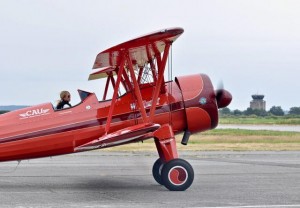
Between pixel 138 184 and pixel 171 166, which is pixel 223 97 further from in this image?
pixel 138 184

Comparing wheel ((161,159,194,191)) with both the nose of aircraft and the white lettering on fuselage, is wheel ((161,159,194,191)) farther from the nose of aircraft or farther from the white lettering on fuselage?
the white lettering on fuselage

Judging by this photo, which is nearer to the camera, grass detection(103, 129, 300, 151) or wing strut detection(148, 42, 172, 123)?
Answer: wing strut detection(148, 42, 172, 123)

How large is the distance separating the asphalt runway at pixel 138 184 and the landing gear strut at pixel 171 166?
9.1 inches

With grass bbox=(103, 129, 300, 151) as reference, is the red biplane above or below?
above

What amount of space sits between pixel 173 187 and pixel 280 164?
8191 millimetres

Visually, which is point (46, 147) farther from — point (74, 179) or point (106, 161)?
point (106, 161)

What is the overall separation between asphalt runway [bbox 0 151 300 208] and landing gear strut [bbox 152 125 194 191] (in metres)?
0.23

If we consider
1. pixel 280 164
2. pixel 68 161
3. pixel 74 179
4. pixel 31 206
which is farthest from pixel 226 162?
pixel 31 206

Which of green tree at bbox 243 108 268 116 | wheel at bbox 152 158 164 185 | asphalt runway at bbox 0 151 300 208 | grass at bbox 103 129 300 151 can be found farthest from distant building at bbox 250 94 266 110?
wheel at bbox 152 158 164 185

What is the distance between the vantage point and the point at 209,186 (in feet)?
48.9

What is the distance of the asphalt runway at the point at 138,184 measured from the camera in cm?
1216

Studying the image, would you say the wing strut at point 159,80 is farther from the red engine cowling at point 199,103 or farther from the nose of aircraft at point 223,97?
the nose of aircraft at point 223,97

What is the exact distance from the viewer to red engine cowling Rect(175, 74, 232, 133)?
14836 mm

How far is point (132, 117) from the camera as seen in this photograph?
14.6m
